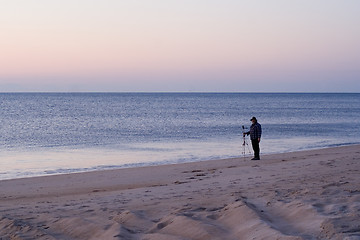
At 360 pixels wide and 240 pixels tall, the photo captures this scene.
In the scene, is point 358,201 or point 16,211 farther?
point 16,211

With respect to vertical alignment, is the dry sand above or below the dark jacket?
below

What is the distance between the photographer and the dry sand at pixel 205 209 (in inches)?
242

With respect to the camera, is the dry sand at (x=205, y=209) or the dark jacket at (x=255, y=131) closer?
the dry sand at (x=205, y=209)

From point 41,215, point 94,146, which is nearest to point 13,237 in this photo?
point 41,215

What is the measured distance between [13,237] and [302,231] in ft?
12.5

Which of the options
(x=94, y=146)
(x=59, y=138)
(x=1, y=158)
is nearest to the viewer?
(x=1, y=158)

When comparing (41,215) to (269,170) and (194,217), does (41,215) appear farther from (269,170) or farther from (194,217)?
(269,170)

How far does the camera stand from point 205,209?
24.9ft

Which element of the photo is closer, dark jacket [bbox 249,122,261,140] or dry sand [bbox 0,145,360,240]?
dry sand [bbox 0,145,360,240]

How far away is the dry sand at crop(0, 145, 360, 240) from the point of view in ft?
20.2

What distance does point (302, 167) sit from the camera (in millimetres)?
12977

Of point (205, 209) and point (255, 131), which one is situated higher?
point (255, 131)

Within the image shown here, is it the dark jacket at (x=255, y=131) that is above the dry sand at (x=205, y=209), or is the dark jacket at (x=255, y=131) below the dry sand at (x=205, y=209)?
above

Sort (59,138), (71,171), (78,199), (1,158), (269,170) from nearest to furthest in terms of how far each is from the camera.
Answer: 1. (78,199)
2. (269,170)
3. (71,171)
4. (1,158)
5. (59,138)
